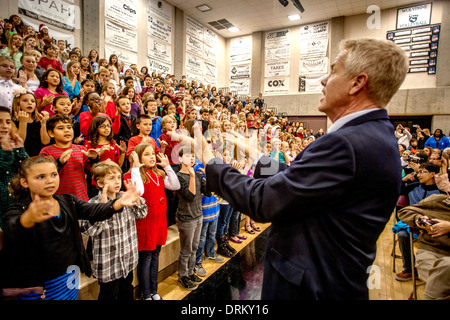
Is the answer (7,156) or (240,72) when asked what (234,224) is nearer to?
(7,156)

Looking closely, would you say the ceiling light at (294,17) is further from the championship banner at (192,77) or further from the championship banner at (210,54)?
the championship banner at (192,77)

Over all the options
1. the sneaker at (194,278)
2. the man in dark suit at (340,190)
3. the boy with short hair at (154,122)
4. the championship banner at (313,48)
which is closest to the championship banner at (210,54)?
the championship banner at (313,48)

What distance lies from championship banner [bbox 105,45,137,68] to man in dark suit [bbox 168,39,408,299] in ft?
31.0

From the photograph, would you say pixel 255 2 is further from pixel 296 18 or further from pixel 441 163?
A: pixel 441 163

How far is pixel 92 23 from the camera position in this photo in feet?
25.5

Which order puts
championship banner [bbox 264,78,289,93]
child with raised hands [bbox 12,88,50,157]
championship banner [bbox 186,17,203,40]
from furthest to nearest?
1. championship banner [bbox 264,78,289,93]
2. championship banner [bbox 186,17,203,40]
3. child with raised hands [bbox 12,88,50,157]

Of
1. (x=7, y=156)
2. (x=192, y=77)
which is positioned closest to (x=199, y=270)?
(x=7, y=156)

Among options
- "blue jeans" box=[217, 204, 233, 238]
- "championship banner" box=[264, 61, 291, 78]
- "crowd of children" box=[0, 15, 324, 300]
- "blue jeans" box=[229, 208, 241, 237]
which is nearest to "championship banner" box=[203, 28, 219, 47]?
"championship banner" box=[264, 61, 291, 78]

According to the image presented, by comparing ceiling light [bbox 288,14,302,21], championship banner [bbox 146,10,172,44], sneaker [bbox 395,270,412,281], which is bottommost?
sneaker [bbox 395,270,412,281]

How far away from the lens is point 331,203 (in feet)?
2.51

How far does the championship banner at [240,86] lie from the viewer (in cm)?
1477

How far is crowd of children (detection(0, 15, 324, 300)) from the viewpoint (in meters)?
1.40

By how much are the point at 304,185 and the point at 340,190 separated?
11 centimetres

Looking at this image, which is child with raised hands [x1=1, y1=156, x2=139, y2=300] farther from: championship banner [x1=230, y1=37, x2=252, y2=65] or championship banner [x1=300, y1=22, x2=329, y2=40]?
championship banner [x1=230, y1=37, x2=252, y2=65]
